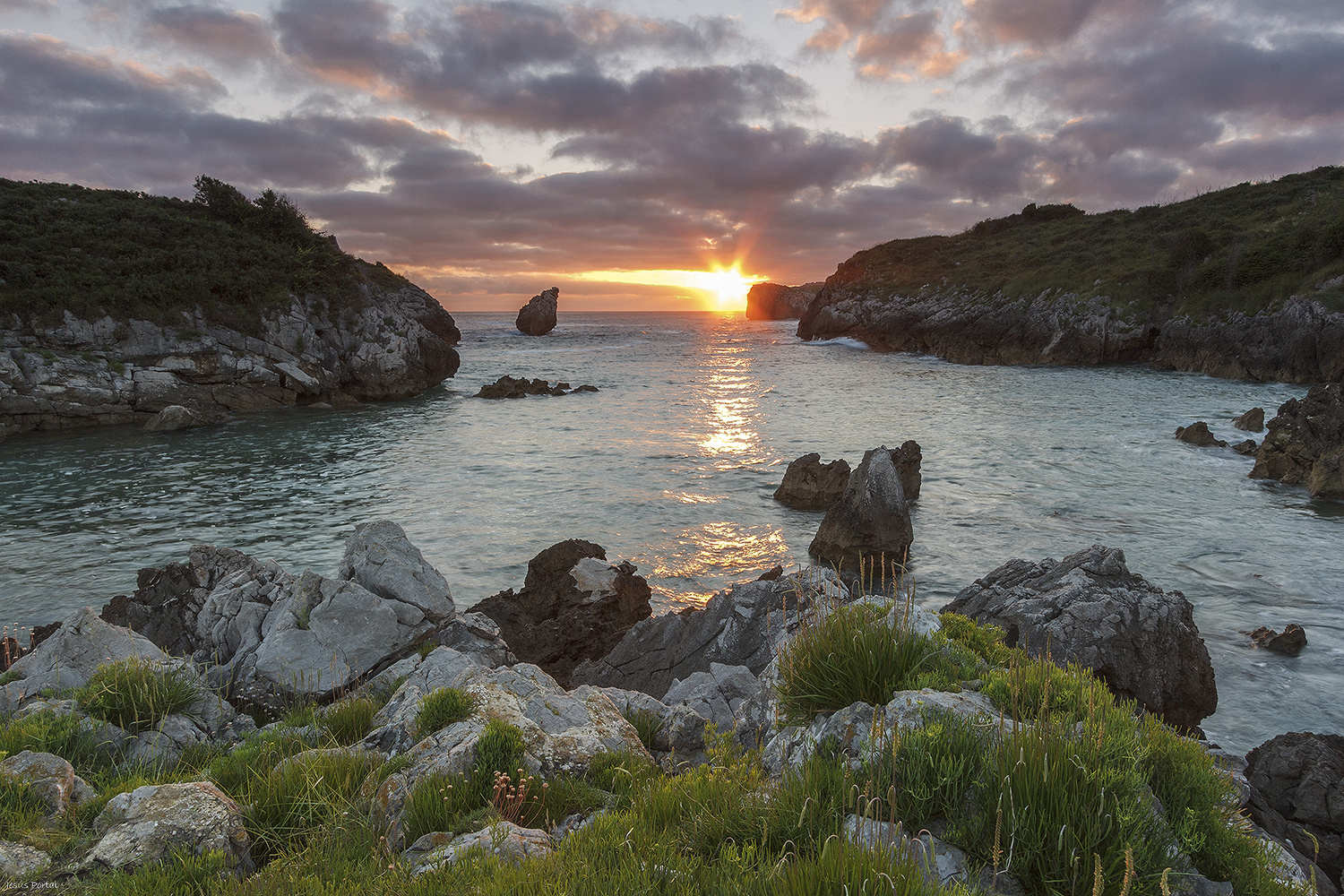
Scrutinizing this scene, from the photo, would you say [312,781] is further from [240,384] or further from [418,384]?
[418,384]

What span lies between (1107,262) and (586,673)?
87014 millimetres

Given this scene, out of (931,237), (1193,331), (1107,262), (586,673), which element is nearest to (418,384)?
(586,673)

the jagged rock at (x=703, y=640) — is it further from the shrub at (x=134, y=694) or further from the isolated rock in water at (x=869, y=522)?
the isolated rock in water at (x=869, y=522)

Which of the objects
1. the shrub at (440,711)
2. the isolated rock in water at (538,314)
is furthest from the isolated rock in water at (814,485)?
the isolated rock in water at (538,314)

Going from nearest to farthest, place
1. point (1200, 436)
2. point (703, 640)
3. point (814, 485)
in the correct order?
point (703, 640)
point (814, 485)
point (1200, 436)

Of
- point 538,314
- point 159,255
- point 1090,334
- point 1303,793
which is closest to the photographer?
point 1303,793

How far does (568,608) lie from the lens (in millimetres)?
14000

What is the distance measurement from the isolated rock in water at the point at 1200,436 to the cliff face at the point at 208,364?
49.4 meters

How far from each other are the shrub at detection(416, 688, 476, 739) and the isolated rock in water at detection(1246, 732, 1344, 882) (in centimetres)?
760

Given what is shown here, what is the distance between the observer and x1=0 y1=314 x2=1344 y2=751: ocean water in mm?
15812

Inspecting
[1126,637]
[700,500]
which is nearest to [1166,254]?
[700,500]

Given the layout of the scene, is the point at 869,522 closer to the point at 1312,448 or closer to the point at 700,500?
the point at 700,500

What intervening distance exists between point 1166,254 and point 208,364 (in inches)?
3481

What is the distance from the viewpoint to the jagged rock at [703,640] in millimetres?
9969
